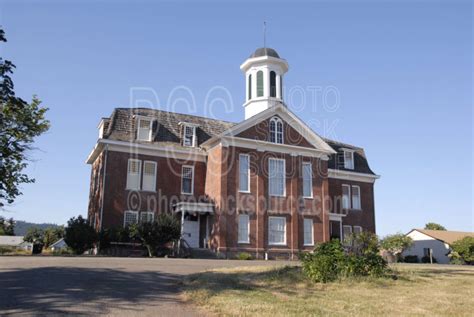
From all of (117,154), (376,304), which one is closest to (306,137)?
(117,154)

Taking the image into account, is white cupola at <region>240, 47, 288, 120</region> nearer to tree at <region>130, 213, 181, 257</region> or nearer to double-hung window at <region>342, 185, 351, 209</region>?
double-hung window at <region>342, 185, 351, 209</region>

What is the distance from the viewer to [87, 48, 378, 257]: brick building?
97.0 ft

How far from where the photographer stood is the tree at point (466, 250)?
142 feet

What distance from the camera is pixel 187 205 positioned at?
29.2 m

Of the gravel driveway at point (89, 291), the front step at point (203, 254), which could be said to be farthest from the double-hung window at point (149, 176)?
the gravel driveway at point (89, 291)

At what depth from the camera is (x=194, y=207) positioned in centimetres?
2941

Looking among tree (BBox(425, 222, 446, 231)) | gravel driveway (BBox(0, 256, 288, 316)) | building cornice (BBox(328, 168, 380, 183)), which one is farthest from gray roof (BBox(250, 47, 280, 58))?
tree (BBox(425, 222, 446, 231))

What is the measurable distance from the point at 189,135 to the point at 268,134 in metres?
5.64

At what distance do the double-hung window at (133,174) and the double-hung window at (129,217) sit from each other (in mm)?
1644

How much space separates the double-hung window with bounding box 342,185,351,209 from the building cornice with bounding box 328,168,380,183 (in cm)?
78

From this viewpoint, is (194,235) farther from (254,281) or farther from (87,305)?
(87,305)

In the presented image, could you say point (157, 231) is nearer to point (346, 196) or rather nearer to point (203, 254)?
point (203, 254)

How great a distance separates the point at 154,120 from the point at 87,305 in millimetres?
23194

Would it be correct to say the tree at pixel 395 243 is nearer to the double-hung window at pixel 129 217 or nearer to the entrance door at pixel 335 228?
the entrance door at pixel 335 228
